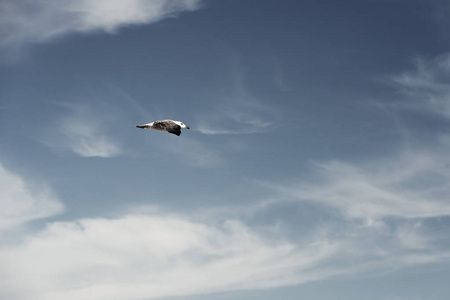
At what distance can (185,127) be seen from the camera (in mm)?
89188

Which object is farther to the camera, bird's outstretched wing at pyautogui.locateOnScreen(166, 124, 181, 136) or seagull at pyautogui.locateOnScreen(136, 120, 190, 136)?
→ bird's outstretched wing at pyautogui.locateOnScreen(166, 124, 181, 136)

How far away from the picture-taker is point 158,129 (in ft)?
302

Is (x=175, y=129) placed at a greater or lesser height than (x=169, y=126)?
lesser

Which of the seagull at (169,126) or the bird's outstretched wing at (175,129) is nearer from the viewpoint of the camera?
the seagull at (169,126)

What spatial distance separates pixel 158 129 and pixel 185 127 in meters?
5.34

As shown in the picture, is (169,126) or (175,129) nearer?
(175,129)
